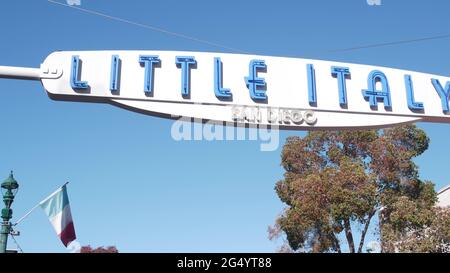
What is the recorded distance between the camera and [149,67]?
298 inches

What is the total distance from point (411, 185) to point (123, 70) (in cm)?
1536

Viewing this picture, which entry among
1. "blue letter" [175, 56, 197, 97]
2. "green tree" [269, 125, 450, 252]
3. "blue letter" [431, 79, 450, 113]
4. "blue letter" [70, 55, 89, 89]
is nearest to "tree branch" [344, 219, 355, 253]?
"green tree" [269, 125, 450, 252]

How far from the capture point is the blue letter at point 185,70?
24.5 feet

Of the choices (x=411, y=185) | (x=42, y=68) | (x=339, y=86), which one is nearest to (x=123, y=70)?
(x=42, y=68)

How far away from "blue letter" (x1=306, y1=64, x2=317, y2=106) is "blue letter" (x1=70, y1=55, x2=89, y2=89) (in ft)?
11.7

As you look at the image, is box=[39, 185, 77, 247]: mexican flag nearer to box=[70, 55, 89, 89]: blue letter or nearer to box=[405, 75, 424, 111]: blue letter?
box=[70, 55, 89, 89]: blue letter

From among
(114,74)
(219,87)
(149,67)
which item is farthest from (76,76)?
(219,87)

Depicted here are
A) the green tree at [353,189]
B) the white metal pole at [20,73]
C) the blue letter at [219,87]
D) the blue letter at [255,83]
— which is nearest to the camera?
the white metal pole at [20,73]

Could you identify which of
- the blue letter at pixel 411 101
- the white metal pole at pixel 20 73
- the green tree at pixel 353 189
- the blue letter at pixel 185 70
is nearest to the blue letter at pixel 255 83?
the blue letter at pixel 185 70

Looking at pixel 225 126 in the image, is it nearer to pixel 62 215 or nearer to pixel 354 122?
pixel 354 122

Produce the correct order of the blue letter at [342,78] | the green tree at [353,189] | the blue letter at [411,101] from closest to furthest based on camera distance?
the blue letter at [342,78] → the blue letter at [411,101] → the green tree at [353,189]

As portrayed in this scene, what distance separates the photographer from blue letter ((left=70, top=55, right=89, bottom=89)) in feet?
23.8

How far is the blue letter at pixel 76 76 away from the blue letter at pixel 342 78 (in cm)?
406

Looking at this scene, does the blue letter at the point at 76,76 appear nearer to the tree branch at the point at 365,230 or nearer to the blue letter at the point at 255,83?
the blue letter at the point at 255,83
